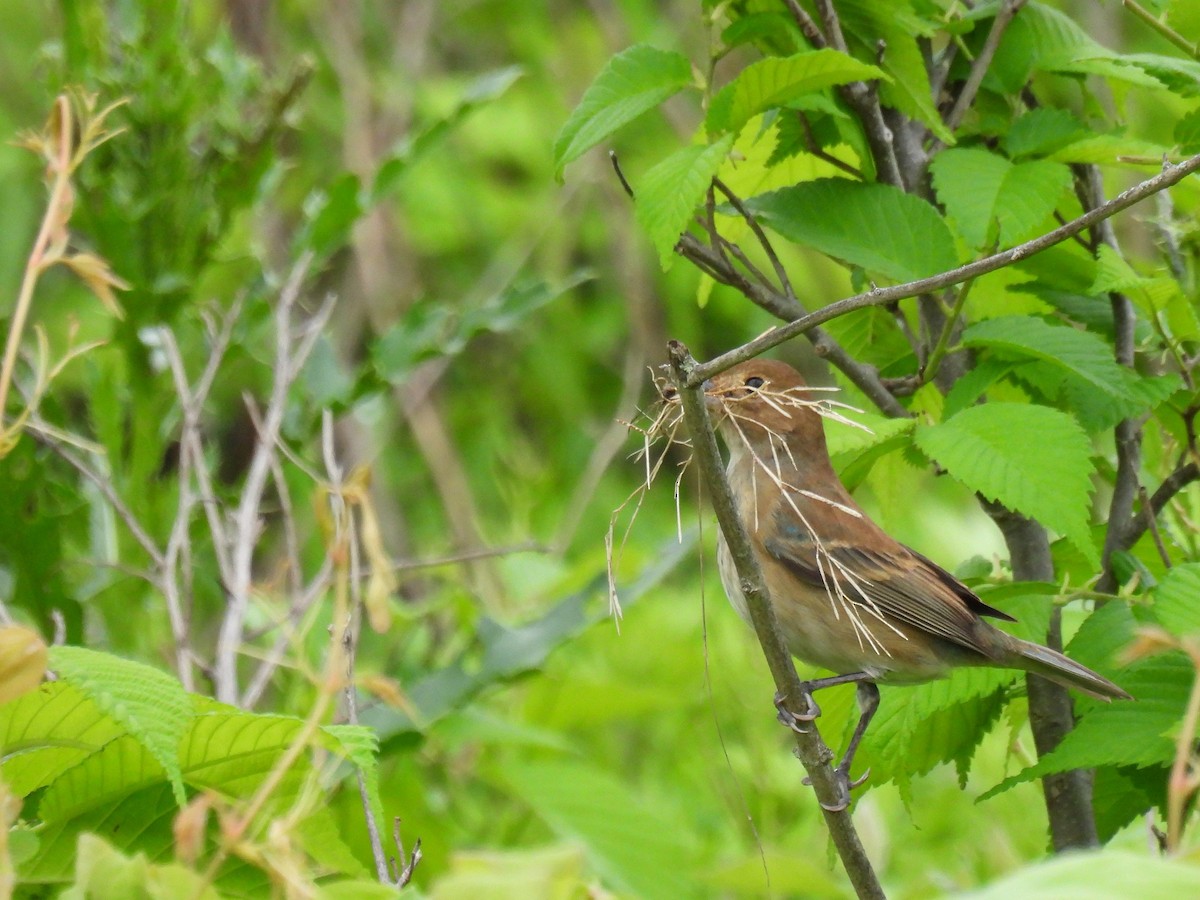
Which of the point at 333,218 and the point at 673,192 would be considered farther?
the point at 333,218

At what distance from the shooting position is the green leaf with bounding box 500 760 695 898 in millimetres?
2965

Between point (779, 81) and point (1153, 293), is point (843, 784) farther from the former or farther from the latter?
point (779, 81)

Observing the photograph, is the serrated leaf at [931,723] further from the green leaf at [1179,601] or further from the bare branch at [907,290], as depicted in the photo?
the bare branch at [907,290]

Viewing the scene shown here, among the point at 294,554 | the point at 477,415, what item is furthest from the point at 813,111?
the point at 477,415

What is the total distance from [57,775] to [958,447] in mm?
1196

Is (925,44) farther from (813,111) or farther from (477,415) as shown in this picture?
(477,415)

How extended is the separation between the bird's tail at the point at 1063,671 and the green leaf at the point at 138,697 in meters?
1.23

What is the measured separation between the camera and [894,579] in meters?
2.58

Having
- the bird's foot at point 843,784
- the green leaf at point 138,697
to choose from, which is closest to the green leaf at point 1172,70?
the bird's foot at point 843,784

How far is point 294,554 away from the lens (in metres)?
2.49

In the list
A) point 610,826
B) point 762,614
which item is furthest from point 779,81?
point 610,826

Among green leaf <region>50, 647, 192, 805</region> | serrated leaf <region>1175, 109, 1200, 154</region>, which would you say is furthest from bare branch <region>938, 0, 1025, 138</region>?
green leaf <region>50, 647, 192, 805</region>

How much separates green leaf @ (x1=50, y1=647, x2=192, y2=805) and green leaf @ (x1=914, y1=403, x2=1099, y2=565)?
1040 millimetres

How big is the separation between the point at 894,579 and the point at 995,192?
81 centimetres
